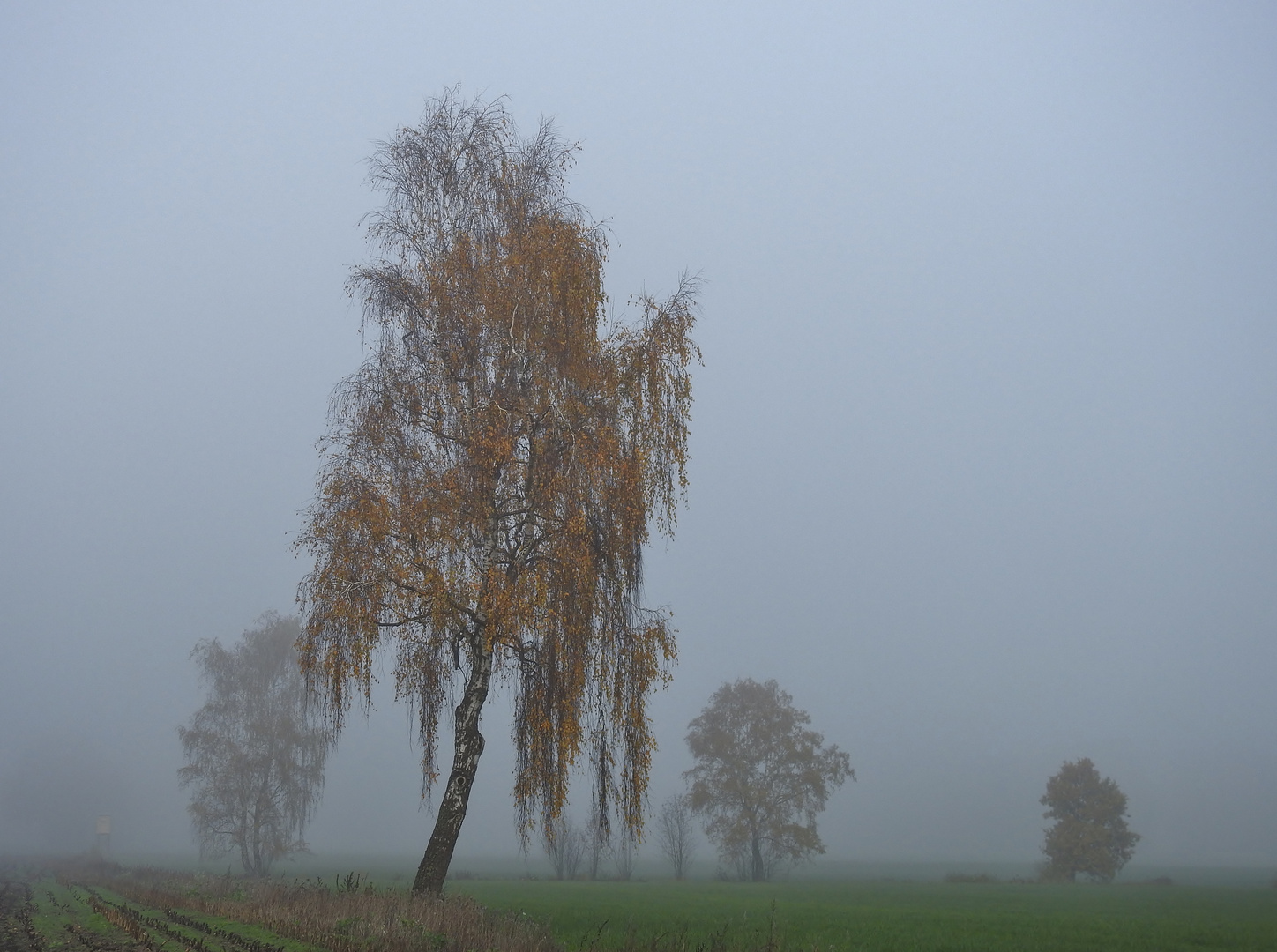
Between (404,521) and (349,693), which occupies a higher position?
(404,521)

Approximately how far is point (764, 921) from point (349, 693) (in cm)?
1160

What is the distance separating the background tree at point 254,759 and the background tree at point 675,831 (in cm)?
2850

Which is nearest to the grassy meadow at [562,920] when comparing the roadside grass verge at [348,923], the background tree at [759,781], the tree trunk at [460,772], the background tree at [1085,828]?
the roadside grass verge at [348,923]

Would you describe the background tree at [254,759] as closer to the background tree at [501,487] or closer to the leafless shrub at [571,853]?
the leafless shrub at [571,853]

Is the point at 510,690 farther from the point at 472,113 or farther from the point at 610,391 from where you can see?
the point at 472,113

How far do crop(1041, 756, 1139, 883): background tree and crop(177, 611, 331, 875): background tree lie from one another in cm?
5174

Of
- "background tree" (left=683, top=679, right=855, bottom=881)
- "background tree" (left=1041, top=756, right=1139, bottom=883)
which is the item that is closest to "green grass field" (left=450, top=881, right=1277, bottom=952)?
"background tree" (left=683, top=679, right=855, bottom=881)

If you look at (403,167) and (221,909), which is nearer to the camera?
(221,909)

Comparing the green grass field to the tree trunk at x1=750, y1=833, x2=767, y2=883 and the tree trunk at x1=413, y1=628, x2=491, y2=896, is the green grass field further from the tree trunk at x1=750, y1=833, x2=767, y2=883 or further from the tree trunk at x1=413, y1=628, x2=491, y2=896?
the tree trunk at x1=750, y1=833, x2=767, y2=883

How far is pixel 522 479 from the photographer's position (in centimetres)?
1719

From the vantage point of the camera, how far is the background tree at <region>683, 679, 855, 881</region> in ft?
171

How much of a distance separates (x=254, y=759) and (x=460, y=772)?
112ft

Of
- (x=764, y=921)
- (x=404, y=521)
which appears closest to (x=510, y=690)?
(x=404, y=521)

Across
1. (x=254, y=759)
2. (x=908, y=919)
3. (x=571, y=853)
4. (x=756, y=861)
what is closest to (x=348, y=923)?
(x=908, y=919)
